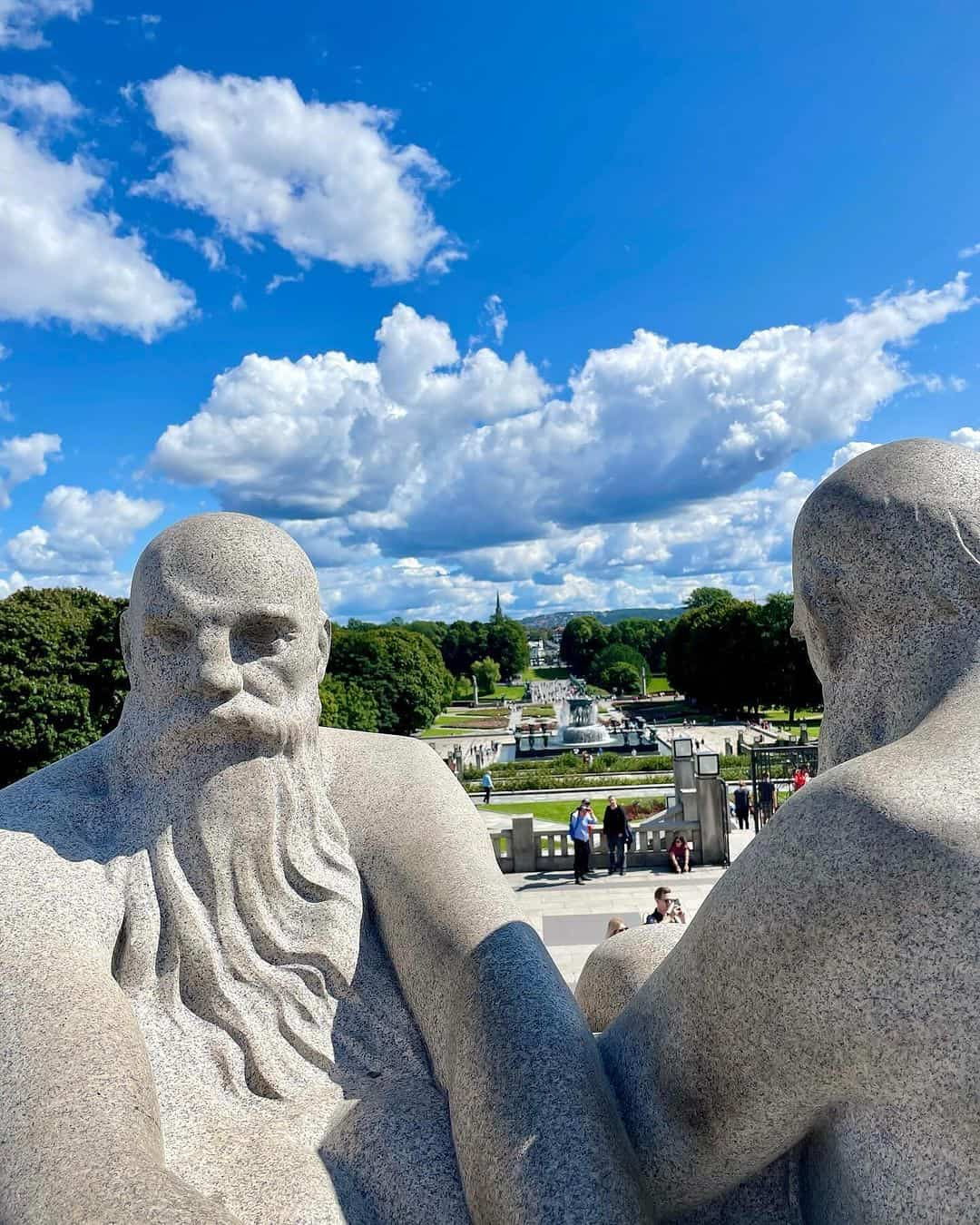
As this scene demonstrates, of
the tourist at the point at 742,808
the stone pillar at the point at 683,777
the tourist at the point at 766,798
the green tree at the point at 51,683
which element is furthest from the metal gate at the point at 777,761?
the green tree at the point at 51,683

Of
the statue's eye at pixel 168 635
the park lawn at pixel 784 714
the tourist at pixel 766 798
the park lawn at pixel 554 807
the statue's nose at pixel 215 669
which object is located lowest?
the park lawn at pixel 554 807

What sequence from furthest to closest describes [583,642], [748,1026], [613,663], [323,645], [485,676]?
[583,642]
[485,676]
[613,663]
[323,645]
[748,1026]

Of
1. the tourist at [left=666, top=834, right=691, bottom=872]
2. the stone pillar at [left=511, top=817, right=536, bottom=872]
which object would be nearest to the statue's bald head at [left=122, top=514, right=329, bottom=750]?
the stone pillar at [left=511, top=817, right=536, bottom=872]

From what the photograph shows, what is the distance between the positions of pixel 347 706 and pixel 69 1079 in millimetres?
36632

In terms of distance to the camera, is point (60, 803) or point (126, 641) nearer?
point (60, 803)

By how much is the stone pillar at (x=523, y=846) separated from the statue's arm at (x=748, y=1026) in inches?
598

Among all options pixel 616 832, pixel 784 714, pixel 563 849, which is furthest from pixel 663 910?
pixel 784 714

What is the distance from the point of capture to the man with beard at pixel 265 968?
9.23 feet

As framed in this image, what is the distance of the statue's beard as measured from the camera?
3697mm

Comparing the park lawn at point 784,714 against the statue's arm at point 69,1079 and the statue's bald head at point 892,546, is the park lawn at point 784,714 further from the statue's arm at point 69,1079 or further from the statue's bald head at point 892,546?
the statue's arm at point 69,1079

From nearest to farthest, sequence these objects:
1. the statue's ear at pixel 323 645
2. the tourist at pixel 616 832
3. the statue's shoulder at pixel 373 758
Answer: the statue's ear at pixel 323 645 → the statue's shoulder at pixel 373 758 → the tourist at pixel 616 832

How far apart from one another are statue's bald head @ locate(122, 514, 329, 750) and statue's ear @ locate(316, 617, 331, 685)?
26 centimetres

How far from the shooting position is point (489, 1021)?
10.5 ft

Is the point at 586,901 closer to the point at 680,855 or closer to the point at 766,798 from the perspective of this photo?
the point at 680,855
